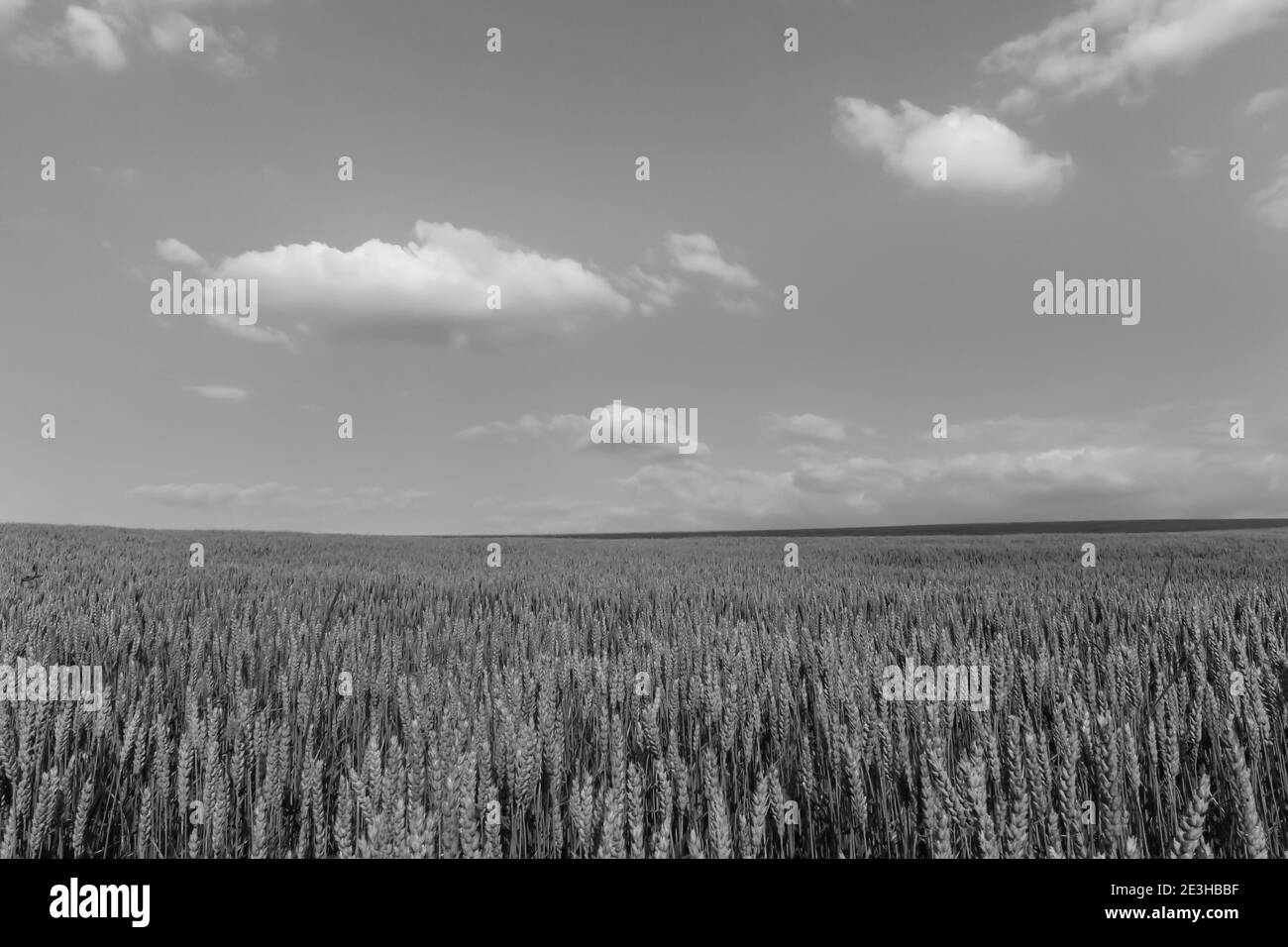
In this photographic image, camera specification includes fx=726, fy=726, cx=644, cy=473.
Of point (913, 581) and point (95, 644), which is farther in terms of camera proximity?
point (913, 581)

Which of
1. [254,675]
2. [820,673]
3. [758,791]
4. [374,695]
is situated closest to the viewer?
[758,791]

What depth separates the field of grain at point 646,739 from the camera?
187 cm

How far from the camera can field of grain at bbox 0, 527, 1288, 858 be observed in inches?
73.7

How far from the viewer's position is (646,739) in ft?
9.14

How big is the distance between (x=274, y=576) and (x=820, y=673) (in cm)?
753

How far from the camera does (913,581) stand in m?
8.59
